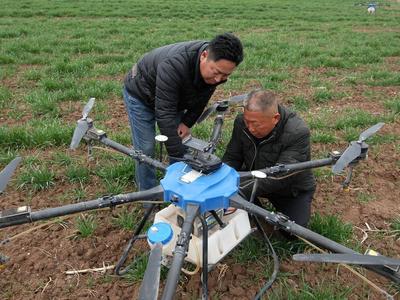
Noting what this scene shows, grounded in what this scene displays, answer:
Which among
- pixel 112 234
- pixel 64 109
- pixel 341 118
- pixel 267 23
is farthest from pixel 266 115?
pixel 267 23

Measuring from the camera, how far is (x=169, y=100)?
10.4 feet

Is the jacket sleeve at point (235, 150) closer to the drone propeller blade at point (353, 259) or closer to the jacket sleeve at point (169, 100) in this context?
the jacket sleeve at point (169, 100)

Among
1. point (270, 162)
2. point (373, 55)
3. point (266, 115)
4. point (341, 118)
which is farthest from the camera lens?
point (373, 55)

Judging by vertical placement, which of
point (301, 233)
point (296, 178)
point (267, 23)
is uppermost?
point (301, 233)

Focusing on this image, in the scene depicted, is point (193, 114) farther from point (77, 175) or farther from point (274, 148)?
point (77, 175)

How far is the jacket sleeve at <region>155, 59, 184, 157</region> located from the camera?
10.4ft

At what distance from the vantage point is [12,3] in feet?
53.5

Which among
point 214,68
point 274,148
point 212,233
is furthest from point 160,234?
point 274,148

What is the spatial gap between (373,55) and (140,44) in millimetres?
5672

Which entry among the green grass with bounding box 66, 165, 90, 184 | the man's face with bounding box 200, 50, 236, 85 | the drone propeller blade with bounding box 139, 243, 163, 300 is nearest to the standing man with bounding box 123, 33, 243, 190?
the man's face with bounding box 200, 50, 236, 85

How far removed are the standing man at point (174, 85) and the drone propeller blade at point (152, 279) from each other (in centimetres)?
154

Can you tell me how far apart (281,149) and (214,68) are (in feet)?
2.98

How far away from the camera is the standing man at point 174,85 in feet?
9.66

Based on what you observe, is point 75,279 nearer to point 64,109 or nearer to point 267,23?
point 64,109
